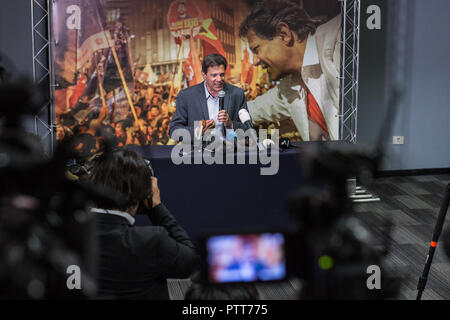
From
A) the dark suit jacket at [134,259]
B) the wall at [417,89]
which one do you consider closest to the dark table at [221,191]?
the dark suit jacket at [134,259]

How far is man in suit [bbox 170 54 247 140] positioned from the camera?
14.2 feet

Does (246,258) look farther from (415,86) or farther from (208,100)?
(415,86)

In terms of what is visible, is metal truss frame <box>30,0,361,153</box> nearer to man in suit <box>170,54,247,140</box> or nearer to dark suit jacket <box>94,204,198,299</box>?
man in suit <box>170,54,247,140</box>

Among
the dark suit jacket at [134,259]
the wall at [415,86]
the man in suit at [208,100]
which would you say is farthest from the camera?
the wall at [415,86]

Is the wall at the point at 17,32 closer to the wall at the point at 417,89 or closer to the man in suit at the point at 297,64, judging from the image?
the man in suit at the point at 297,64

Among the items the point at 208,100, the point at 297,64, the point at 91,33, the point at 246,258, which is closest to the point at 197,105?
the point at 208,100

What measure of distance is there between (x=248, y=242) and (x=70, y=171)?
2453 mm

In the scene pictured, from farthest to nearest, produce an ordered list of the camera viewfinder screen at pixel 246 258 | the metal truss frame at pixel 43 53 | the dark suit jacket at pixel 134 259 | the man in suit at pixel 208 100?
the metal truss frame at pixel 43 53, the man in suit at pixel 208 100, the dark suit jacket at pixel 134 259, the camera viewfinder screen at pixel 246 258

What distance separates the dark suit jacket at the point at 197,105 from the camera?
4.41 meters

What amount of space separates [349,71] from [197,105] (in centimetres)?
215

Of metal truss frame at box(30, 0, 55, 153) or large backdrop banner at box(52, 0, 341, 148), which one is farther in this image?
large backdrop banner at box(52, 0, 341, 148)

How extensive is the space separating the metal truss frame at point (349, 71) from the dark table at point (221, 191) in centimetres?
204

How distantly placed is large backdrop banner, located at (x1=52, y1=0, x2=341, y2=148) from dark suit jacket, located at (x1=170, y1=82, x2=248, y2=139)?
1.07 metres

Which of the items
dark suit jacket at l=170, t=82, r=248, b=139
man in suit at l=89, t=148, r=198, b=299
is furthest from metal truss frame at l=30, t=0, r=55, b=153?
man in suit at l=89, t=148, r=198, b=299
